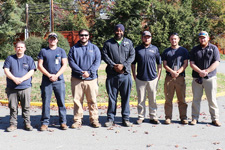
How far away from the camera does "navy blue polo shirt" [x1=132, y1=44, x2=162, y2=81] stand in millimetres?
6305

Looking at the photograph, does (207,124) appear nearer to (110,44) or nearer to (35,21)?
(110,44)

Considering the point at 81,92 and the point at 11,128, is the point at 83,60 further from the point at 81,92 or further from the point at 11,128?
the point at 11,128

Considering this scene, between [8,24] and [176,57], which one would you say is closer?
[176,57]

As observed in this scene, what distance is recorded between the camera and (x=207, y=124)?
636 centimetres

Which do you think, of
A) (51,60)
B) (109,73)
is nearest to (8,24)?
(51,60)

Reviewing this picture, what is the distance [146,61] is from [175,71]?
0.69m

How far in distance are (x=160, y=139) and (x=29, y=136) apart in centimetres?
258

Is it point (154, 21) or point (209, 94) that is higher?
point (154, 21)

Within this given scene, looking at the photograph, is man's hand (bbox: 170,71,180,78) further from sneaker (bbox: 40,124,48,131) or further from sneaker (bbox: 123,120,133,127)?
sneaker (bbox: 40,124,48,131)

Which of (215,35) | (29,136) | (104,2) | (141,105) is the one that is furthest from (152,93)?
(104,2)

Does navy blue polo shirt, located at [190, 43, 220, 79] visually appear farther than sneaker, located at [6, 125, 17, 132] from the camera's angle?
Yes

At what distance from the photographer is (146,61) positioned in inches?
248

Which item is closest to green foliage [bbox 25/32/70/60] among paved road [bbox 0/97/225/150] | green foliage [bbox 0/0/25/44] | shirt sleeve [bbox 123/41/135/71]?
green foliage [bbox 0/0/25/44]

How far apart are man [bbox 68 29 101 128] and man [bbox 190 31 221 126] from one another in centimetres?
218
